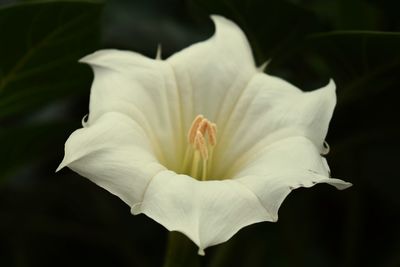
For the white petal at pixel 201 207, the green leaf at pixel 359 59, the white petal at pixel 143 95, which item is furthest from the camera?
A: the green leaf at pixel 359 59

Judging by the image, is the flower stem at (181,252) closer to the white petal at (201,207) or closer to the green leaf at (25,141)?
the white petal at (201,207)

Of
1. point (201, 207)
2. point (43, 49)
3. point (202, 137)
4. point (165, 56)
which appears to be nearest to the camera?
point (201, 207)

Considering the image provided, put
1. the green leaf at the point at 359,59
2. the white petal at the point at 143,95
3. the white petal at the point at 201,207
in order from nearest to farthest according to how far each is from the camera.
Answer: the white petal at the point at 201,207
the white petal at the point at 143,95
the green leaf at the point at 359,59

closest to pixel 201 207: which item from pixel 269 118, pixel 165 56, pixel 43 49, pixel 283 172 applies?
pixel 283 172

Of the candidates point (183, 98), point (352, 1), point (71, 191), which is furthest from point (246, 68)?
point (71, 191)

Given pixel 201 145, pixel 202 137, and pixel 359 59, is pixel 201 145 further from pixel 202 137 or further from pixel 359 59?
pixel 359 59

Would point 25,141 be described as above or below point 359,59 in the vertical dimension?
below

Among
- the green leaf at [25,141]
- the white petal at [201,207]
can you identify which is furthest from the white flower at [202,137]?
the green leaf at [25,141]
